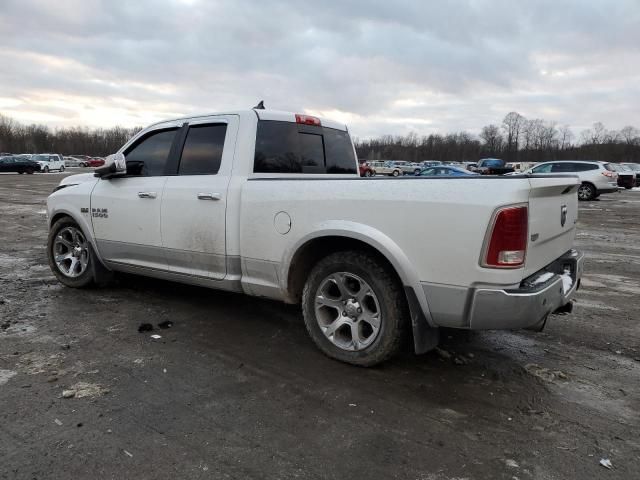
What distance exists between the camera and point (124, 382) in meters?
3.41

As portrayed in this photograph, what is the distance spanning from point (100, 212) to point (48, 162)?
49.2 metres

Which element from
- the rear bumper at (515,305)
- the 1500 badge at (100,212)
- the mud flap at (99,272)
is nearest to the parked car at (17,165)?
the mud flap at (99,272)

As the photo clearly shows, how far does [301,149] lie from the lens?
4730 millimetres

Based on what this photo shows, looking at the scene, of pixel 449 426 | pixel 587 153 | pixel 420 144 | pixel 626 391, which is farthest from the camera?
pixel 420 144

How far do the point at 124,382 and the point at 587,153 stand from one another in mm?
105527

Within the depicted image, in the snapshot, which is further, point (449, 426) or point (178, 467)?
point (449, 426)

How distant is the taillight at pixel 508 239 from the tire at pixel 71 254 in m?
→ 4.43

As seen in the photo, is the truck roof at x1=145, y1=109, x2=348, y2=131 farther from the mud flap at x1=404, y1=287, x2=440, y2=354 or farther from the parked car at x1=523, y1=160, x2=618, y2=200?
the parked car at x1=523, y1=160, x2=618, y2=200

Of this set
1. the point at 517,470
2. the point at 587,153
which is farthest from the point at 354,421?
the point at 587,153

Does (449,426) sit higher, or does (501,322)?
(501,322)

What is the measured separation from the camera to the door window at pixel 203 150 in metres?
4.41

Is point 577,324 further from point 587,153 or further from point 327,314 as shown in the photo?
point 587,153

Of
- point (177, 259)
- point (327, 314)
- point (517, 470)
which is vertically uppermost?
point (177, 259)

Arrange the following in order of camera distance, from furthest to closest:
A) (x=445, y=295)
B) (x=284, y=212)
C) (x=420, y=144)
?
(x=420, y=144), (x=284, y=212), (x=445, y=295)
